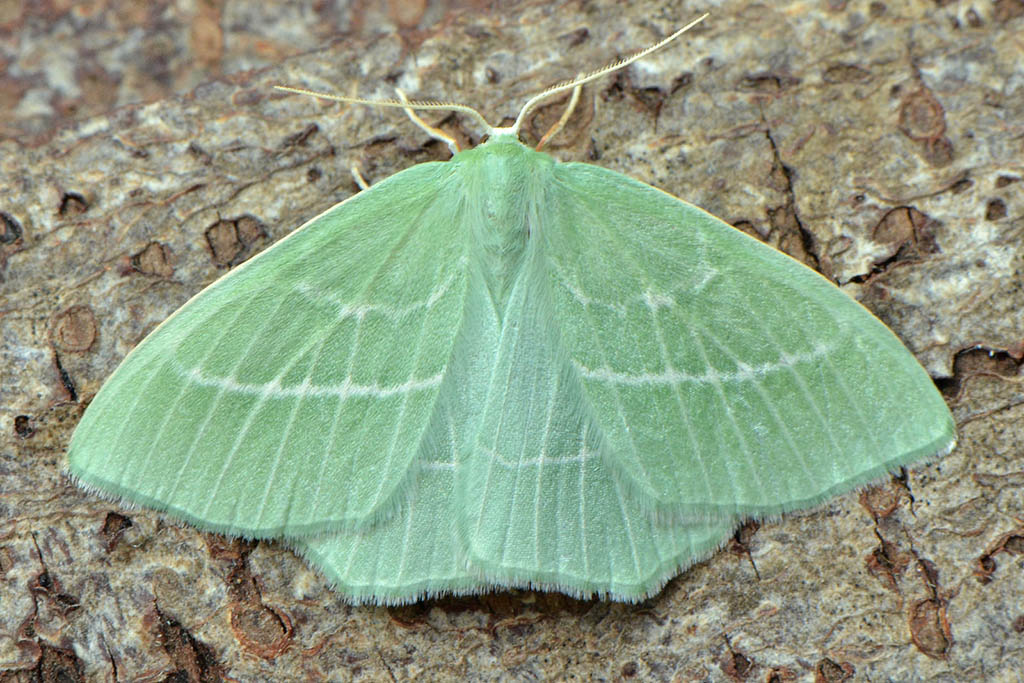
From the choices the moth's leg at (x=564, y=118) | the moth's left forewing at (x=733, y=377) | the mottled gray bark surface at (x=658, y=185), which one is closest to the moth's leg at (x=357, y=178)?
the mottled gray bark surface at (x=658, y=185)

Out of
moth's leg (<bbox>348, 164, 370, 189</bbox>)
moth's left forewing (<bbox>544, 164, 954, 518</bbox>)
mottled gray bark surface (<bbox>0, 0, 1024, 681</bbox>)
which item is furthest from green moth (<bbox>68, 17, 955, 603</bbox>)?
moth's leg (<bbox>348, 164, 370, 189</bbox>)

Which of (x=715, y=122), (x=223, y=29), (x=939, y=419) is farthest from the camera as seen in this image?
(x=223, y=29)

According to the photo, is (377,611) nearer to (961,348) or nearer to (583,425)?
(583,425)

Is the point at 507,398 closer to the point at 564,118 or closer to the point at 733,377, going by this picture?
the point at 733,377

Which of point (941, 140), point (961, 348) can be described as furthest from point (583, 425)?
point (941, 140)

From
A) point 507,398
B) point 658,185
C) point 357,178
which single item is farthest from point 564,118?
point 507,398
